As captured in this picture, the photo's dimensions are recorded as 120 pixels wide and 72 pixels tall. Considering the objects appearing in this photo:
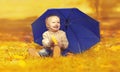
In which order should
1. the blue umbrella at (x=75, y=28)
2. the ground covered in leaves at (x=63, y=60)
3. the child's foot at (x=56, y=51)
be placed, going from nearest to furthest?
the ground covered in leaves at (x=63, y=60), the child's foot at (x=56, y=51), the blue umbrella at (x=75, y=28)

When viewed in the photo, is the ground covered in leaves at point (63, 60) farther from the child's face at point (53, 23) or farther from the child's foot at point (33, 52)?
the child's face at point (53, 23)

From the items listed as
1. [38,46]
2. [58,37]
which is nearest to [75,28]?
[58,37]

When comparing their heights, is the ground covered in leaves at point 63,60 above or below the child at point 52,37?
below

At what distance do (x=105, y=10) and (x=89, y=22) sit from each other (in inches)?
15.3

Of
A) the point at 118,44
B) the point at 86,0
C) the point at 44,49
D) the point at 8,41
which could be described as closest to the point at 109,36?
the point at 118,44

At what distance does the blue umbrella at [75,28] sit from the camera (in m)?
2.36

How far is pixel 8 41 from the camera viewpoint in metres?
2.57

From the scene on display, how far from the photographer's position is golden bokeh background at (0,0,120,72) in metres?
2.12

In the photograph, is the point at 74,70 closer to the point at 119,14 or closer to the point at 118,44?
the point at 118,44

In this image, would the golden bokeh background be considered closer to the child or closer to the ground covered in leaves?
the ground covered in leaves

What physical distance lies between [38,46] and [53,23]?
26cm

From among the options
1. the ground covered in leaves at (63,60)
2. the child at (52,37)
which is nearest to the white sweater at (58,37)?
the child at (52,37)

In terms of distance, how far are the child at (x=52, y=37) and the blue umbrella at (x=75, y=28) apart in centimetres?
6

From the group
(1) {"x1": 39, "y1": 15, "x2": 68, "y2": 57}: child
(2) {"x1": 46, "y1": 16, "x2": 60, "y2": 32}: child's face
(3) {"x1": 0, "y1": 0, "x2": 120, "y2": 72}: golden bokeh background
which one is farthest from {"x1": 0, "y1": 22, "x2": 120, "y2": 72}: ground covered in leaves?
(2) {"x1": 46, "y1": 16, "x2": 60, "y2": 32}: child's face
